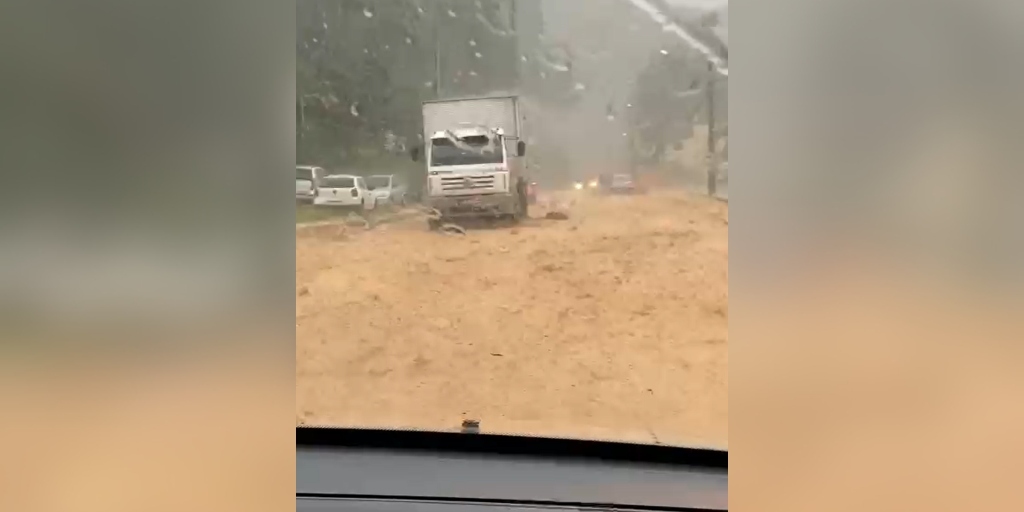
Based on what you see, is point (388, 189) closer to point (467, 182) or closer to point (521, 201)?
point (467, 182)

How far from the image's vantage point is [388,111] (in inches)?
65.2

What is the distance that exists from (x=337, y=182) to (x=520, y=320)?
541 mm

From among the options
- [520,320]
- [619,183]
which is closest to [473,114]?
[619,183]

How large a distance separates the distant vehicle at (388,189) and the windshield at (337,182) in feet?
0.22

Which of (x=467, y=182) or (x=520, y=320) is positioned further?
(x=467, y=182)

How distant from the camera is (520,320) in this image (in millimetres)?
1638

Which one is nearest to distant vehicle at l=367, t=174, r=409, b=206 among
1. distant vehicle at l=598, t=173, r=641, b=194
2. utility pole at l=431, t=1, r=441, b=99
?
utility pole at l=431, t=1, r=441, b=99

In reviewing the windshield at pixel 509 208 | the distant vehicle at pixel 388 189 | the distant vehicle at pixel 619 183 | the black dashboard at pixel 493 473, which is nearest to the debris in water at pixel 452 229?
the windshield at pixel 509 208

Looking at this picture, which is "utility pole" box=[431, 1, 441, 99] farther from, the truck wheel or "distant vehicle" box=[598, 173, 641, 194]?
"distant vehicle" box=[598, 173, 641, 194]

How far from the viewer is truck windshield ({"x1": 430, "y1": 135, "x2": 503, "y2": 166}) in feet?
Result: 5.70

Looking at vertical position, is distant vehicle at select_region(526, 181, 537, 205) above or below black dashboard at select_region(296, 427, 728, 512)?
above
